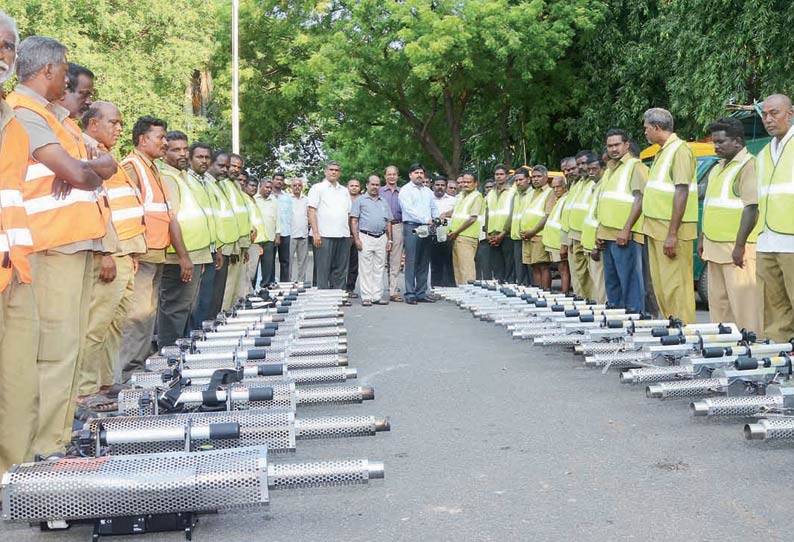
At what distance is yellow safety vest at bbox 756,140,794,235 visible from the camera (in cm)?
704

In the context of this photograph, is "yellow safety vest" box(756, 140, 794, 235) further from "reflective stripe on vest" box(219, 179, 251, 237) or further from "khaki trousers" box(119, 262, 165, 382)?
"reflective stripe on vest" box(219, 179, 251, 237)

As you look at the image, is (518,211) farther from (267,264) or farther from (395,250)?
(267,264)

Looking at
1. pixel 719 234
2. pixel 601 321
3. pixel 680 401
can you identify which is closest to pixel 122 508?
pixel 680 401

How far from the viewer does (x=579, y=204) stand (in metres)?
11.8

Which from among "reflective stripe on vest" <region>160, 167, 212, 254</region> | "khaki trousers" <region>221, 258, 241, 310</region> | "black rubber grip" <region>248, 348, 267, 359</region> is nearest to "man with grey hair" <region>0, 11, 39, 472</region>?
"black rubber grip" <region>248, 348, 267, 359</region>

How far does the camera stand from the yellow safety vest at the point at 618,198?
1005 cm

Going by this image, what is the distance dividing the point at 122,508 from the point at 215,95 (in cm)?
3003

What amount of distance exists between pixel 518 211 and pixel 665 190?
5.43m

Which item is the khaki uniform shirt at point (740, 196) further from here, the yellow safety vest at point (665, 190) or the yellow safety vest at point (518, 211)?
the yellow safety vest at point (518, 211)

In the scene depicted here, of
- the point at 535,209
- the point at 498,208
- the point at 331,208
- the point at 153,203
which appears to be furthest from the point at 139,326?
the point at 498,208

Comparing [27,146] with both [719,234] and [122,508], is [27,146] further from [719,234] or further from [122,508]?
[719,234]

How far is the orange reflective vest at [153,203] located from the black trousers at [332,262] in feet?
24.1

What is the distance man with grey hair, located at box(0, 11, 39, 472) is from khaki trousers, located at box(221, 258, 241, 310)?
6.74 metres

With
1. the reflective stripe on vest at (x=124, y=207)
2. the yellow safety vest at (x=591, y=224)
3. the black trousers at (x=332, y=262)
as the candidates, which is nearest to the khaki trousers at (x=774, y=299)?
the yellow safety vest at (x=591, y=224)
